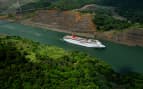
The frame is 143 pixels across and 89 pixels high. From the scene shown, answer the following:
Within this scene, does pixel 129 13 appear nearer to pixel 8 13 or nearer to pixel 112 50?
pixel 112 50

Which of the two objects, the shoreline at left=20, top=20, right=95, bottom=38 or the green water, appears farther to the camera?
the shoreline at left=20, top=20, right=95, bottom=38

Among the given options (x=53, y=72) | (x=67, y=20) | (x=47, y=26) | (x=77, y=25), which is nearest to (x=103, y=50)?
(x=77, y=25)

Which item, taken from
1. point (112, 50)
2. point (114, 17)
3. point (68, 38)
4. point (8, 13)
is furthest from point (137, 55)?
point (8, 13)

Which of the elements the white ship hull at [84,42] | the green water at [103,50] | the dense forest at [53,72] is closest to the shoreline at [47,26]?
the green water at [103,50]

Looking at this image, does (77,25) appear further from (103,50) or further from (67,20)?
(103,50)

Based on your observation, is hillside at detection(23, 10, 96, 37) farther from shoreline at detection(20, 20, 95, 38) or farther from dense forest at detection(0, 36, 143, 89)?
dense forest at detection(0, 36, 143, 89)

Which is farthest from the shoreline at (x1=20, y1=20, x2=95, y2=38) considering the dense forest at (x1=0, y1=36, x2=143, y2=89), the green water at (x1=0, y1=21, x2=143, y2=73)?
the dense forest at (x1=0, y1=36, x2=143, y2=89)
